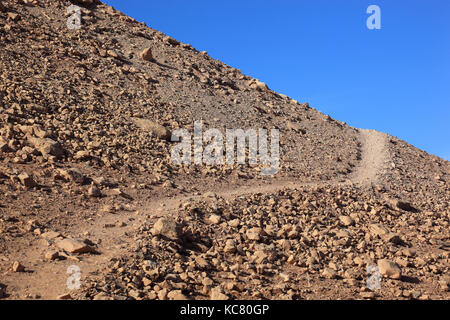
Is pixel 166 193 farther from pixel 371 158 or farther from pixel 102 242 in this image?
pixel 371 158

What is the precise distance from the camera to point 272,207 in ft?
33.3

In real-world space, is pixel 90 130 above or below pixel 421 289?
above

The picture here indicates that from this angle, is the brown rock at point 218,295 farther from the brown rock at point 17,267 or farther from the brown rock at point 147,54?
the brown rock at point 147,54

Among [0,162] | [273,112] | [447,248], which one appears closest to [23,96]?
[0,162]

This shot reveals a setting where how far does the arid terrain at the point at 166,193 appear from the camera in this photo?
264 inches

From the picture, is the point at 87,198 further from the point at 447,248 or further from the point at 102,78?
the point at 447,248

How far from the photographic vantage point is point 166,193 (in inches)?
402

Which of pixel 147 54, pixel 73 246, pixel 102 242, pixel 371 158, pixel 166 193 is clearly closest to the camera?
pixel 73 246

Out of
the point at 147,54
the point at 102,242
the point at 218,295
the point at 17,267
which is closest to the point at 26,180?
the point at 102,242

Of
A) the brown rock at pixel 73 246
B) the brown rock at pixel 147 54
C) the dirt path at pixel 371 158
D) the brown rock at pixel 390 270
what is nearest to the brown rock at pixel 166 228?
the brown rock at pixel 73 246

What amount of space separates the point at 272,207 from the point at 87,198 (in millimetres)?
4355

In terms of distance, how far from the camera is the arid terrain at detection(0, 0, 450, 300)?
6.70 m

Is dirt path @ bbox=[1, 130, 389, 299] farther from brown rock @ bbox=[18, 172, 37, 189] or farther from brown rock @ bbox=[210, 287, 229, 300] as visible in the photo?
brown rock @ bbox=[210, 287, 229, 300]

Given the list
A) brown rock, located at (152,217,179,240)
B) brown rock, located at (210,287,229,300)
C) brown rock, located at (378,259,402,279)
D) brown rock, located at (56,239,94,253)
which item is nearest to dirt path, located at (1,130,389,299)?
brown rock, located at (56,239,94,253)
